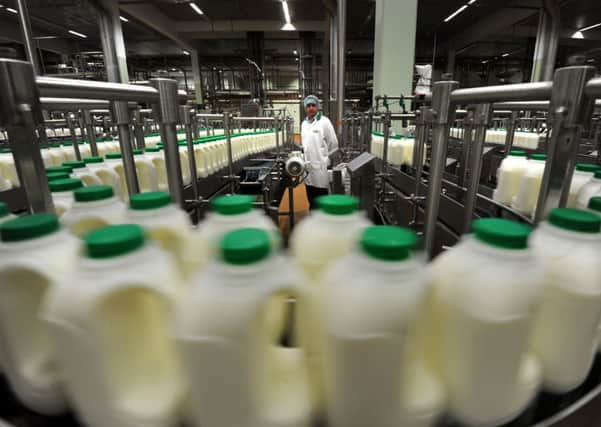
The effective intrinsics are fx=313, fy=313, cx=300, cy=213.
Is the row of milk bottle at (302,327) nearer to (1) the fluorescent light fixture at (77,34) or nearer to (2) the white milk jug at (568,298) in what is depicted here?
(2) the white milk jug at (568,298)

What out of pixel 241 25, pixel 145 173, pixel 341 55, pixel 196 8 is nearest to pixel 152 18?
pixel 196 8

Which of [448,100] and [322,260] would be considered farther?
[448,100]

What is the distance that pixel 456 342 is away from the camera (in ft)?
1.32

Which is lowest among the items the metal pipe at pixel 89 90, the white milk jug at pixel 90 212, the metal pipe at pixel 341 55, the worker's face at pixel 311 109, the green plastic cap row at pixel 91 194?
the white milk jug at pixel 90 212

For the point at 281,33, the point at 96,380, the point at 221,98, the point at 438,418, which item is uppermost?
the point at 281,33

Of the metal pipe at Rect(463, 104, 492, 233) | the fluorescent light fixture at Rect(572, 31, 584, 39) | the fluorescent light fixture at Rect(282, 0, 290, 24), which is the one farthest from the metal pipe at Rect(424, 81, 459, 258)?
the fluorescent light fixture at Rect(572, 31, 584, 39)

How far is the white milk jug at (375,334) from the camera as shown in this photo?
35 cm

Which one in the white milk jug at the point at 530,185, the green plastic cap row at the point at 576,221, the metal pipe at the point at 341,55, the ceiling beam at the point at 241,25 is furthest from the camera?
the ceiling beam at the point at 241,25

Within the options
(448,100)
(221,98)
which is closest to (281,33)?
(221,98)

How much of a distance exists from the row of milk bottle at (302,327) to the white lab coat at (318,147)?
2.81 m

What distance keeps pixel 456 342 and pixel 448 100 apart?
25.6 inches

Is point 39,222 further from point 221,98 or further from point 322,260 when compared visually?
point 221,98

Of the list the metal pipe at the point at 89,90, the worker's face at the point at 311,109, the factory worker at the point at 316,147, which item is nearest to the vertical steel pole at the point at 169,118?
the metal pipe at the point at 89,90

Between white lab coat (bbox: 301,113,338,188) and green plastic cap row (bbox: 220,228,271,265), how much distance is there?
2.86 metres
